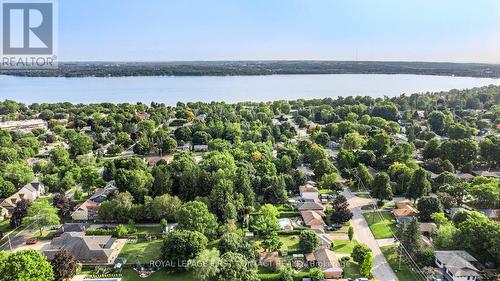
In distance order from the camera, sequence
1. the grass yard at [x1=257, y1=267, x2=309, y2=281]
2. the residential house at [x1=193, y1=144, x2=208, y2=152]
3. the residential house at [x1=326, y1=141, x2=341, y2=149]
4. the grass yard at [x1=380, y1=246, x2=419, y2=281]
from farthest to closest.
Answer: the residential house at [x1=326, y1=141, x2=341, y2=149] < the residential house at [x1=193, y1=144, x2=208, y2=152] < the grass yard at [x1=380, y1=246, x2=419, y2=281] < the grass yard at [x1=257, y1=267, x2=309, y2=281]

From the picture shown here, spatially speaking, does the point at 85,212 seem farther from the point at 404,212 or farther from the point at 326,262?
the point at 404,212

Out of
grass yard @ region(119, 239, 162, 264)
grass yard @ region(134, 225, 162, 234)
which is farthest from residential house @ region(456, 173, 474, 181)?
grass yard @ region(119, 239, 162, 264)

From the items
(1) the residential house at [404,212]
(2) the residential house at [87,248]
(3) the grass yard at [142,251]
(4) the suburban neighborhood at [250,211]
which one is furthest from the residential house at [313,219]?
(2) the residential house at [87,248]

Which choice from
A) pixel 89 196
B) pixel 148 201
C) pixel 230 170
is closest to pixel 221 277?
pixel 148 201

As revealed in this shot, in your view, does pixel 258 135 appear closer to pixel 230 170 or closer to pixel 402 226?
pixel 230 170

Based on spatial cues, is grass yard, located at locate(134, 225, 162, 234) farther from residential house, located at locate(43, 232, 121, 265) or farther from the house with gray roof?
the house with gray roof

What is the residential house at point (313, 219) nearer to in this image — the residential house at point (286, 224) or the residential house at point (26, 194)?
the residential house at point (286, 224)
